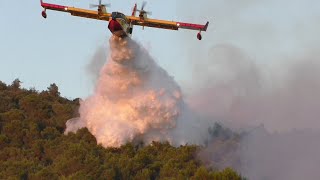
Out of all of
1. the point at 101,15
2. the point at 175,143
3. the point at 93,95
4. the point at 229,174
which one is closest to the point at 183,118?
the point at 175,143

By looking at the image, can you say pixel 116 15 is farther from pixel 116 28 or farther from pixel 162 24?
pixel 162 24

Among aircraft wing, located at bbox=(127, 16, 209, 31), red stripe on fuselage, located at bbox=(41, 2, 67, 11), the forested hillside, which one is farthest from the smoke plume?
red stripe on fuselage, located at bbox=(41, 2, 67, 11)

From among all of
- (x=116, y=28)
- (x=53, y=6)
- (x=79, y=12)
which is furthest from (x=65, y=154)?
(x=53, y=6)

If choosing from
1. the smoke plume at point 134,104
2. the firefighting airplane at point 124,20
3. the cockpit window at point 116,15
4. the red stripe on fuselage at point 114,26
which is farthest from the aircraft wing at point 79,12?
the cockpit window at point 116,15

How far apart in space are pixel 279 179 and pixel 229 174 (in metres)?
4.54

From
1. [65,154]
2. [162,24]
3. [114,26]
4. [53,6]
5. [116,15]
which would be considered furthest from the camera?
[53,6]

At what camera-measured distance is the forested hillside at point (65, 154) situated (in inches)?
2758

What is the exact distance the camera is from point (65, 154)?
247 feet

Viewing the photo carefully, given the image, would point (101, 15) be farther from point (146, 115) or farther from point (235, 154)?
point (235, 154)

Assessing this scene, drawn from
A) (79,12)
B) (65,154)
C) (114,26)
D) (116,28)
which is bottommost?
(65,154)

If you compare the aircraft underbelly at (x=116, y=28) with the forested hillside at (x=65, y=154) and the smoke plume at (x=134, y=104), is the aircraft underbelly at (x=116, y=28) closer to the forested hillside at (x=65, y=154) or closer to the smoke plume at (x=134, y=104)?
the smoke plume at (x=134, y=104)

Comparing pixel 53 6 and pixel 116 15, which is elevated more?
pixel 53 6

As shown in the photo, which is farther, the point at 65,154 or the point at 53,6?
the point at 53,6

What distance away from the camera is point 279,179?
6188 cm
